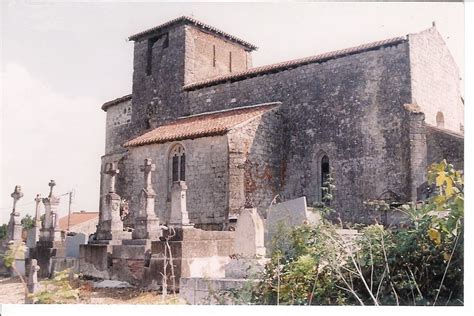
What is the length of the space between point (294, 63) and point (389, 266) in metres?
12.3

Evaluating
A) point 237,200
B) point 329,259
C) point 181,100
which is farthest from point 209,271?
point 181,100

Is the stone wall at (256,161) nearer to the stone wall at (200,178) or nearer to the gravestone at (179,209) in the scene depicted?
the stone wall at (200,178)

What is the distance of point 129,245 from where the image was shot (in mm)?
A: 11461

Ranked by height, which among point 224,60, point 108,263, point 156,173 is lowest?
point 108,263

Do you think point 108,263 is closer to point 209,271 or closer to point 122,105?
point 209,271

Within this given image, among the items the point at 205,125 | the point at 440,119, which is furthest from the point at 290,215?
the point at 440,119

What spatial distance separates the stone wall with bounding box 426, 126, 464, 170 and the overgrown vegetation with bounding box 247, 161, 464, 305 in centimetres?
724

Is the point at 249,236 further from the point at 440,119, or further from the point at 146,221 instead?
the point at 440,119

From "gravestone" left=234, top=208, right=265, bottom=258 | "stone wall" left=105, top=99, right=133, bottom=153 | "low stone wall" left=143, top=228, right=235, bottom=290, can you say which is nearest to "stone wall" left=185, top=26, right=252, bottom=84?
"stone wall" left=105, top=99, right=133, bottom=153

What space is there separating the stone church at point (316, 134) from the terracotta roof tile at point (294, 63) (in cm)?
5

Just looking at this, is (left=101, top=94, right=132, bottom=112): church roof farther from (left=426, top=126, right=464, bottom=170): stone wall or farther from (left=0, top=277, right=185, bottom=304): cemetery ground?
(left=426, top=126, right=464, bottom=170): stone wall
